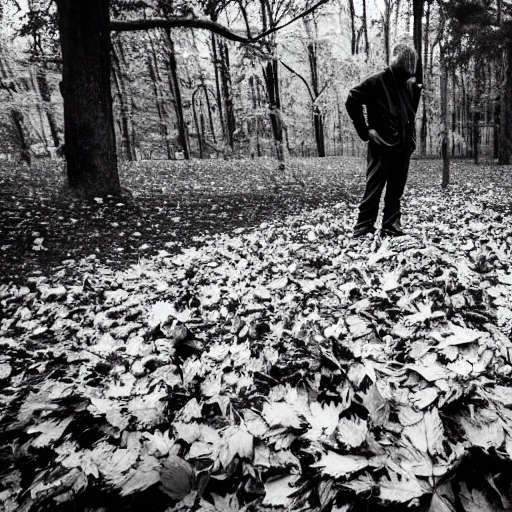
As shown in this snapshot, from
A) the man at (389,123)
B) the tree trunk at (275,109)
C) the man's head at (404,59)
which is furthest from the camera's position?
the tree trunk at (275,109)

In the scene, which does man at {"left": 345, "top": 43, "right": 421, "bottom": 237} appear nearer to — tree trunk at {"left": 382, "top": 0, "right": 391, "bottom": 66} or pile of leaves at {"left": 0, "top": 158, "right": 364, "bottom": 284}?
pile of leaves at {"left": 0, "top": 158, "right": 364, "bottom": 284}

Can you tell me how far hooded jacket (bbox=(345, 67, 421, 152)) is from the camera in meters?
3.43

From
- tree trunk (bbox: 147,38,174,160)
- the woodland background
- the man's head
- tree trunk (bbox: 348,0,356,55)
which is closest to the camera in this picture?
the man's head

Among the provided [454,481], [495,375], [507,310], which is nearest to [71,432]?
[454,481]

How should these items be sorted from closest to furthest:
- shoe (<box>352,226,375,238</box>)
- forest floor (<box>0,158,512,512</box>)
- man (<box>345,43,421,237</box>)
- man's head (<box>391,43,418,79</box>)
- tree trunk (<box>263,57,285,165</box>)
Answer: forest floor (<box>0,158,512,512</box>), man's head (<box>391,43,418,79</box>), man (<box>345,43,421,237</box>), shoe (<box>352,226,375,238</box>), tree trunk (<box>263,57,285,165</box>)

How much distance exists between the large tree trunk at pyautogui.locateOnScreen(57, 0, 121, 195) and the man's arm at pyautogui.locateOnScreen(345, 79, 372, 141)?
3.81 m

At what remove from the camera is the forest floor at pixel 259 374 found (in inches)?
39.3

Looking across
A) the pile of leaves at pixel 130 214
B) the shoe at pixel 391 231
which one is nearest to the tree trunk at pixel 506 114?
the pile of leaves at pixel 130 214

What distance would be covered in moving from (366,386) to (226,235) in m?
3.81

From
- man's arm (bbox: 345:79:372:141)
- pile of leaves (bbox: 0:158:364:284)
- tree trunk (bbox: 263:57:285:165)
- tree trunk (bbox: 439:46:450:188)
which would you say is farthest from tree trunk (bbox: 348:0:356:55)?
man's arm (bbox: 345:79:372:141)

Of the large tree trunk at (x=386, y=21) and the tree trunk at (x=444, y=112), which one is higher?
the large tree trunk at (x=386, y=21)

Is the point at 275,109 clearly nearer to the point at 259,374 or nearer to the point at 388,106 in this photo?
the point at 388,106

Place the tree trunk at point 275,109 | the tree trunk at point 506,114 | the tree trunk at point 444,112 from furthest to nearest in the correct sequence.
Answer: the tree trunk at point 506,114, the tree trunk at point 275,109, the tree trunk at point 444,112

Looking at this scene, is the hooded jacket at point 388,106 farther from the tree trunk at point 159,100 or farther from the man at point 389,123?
the tree trunk at point 159,100
